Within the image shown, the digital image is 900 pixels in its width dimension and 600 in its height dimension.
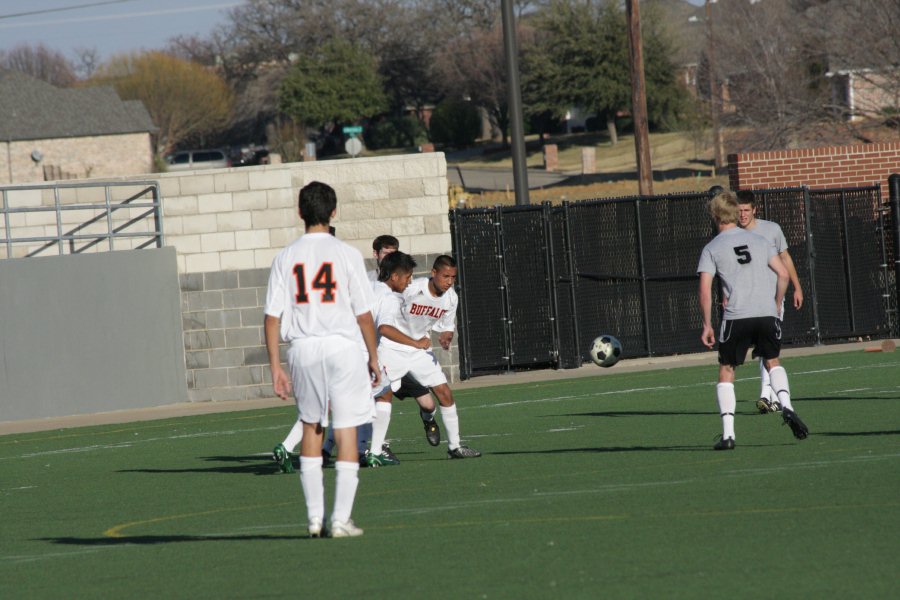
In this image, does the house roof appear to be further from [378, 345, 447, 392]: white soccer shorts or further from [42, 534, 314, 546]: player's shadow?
[42, 534, 314, 546]: player's shadow

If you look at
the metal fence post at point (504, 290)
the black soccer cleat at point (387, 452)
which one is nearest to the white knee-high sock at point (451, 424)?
the black soccer cleat at point (387, 452)

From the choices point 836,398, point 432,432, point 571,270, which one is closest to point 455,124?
point 571,270

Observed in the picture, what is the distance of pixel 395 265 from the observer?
1168 centimetres

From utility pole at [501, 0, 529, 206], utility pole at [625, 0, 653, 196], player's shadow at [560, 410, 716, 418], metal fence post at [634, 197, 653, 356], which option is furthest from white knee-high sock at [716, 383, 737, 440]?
utility pole at [625, 0, 653, 196]

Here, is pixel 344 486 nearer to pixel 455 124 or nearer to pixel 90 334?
pixel 90 334

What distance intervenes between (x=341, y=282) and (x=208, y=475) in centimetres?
493

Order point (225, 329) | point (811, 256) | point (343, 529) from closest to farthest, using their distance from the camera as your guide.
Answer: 1. point (343, 529)
2. point (225, 329)
3. point (811, 256)

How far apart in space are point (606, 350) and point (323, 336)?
932 centimetres

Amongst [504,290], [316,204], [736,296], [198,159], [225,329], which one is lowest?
[736,296]

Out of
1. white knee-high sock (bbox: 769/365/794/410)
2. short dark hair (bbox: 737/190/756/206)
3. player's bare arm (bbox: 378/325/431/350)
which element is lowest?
white knee-high sock (bbox: 769/365/794/410)

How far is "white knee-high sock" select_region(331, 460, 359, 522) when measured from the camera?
7.97 m

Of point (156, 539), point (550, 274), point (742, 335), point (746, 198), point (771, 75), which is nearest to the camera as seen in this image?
point (156, 539)

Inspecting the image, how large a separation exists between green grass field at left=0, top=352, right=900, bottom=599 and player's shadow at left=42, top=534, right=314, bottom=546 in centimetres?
3

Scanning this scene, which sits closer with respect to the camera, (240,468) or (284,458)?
(284,458)
